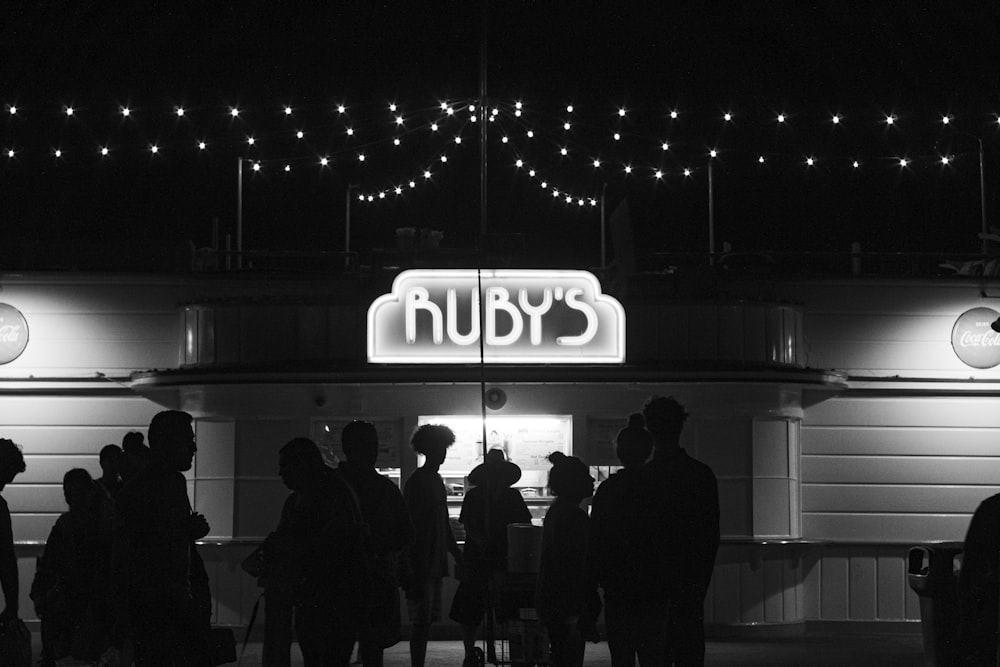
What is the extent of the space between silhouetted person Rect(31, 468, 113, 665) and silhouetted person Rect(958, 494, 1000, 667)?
5.57 m

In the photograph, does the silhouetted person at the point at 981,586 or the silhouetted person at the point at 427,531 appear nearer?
the silhouetted person at the point at 981,586

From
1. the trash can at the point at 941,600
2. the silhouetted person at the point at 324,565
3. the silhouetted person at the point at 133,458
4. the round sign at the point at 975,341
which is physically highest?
the round sign at the point at 975,341

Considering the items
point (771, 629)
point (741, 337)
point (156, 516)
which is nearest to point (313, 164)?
point (741, 337)

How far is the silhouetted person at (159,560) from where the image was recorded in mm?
7270

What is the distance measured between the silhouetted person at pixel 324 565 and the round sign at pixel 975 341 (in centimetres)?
1041

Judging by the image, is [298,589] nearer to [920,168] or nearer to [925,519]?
[925,519]

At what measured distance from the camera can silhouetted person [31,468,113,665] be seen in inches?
423

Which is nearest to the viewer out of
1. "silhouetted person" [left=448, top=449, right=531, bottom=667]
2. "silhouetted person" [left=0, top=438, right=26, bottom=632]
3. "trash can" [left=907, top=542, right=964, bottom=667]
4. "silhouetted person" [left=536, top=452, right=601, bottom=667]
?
"silhouetted person" [left=0, top=438, right=26, bottom=632]

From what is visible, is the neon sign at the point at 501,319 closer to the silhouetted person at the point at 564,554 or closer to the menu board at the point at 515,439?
the menu board at the point at 515,439

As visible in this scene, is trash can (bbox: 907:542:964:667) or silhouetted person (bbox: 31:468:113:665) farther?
trash can (bbox: 907:542:964:667)

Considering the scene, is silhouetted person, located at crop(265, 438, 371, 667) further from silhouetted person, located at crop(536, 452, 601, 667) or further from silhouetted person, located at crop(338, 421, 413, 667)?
silhouetted person, located at crop(536, 452, 601, 667)

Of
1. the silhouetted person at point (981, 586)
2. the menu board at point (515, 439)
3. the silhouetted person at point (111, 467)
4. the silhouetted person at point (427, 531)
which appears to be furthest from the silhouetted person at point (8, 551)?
the menu board at point (515, 439)

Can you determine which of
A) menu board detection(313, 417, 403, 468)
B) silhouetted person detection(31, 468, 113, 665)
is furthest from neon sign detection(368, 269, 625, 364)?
silhouetted person detection(31, 468, 113, 665)

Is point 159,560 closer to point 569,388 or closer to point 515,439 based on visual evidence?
point 569,388
